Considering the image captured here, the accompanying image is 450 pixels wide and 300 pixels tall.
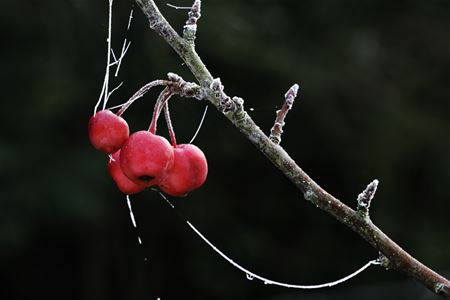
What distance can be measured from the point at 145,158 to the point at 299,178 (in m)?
0.21

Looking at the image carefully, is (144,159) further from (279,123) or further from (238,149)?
(238,149)

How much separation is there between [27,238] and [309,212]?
5.66 feet

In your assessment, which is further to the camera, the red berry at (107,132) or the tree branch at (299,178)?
the red berry at (107,132)

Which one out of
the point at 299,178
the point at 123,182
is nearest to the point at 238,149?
the point at 123,182

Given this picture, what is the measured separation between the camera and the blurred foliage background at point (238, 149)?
395 cm

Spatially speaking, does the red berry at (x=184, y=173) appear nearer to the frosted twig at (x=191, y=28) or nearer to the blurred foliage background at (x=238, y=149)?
the frosted twig at (x=191, y=28)

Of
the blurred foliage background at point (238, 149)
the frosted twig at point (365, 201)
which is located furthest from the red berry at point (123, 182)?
the blurred foliage background at point (238, 149)

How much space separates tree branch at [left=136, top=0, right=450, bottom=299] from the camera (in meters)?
0.99

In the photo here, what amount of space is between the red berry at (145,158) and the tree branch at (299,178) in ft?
0.42

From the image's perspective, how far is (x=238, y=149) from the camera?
4582 millimetres

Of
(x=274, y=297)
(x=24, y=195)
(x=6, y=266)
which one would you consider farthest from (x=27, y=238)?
(x=274, y=297)

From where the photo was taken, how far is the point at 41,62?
13.3 ft

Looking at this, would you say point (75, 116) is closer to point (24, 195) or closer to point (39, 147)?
point (39, 147)

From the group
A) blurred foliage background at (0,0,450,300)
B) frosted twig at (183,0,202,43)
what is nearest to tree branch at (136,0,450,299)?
frosted twig at (183,0,202,43)
